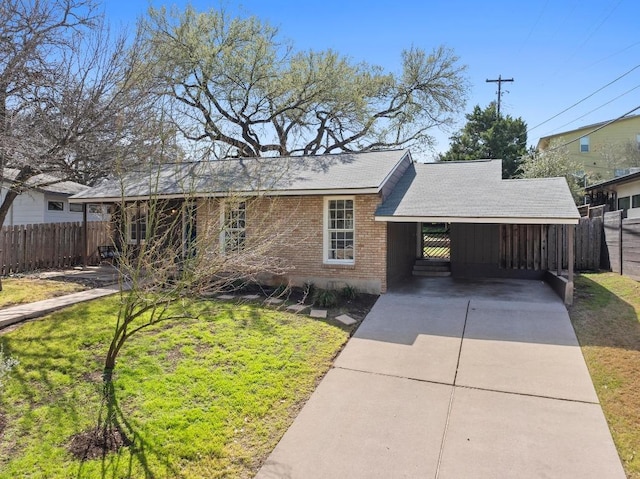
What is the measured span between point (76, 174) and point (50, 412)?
251 inches

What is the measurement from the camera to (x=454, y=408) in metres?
4.75

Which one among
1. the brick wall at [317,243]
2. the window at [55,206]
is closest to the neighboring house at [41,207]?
the window at [55,206]

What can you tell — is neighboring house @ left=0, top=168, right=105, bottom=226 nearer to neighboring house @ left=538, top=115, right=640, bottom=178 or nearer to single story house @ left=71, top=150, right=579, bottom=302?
single story house @ left=71, top=150, right=579, bottom=302

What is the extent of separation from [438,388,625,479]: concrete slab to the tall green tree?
28378 mm

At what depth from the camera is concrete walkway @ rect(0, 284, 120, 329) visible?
280 inches

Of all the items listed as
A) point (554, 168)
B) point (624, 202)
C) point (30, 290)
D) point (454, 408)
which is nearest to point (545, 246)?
point (454, 408)

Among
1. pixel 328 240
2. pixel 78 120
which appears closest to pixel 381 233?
pixel 328 240

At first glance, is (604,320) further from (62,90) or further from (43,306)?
(62,90)

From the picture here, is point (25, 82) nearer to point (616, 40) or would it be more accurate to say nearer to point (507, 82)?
point (616, 40)

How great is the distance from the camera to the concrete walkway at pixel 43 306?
280 inches

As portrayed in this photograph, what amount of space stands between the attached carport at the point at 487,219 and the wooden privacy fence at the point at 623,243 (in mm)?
1195

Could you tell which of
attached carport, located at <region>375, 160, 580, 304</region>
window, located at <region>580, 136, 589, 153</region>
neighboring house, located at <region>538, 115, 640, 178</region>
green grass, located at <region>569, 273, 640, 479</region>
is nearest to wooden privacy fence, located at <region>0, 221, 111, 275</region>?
attached carport, located at <region>375, 160, 580, 304</region>

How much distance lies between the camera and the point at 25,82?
22.9 feet

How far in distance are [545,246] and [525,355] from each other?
7221 mm
